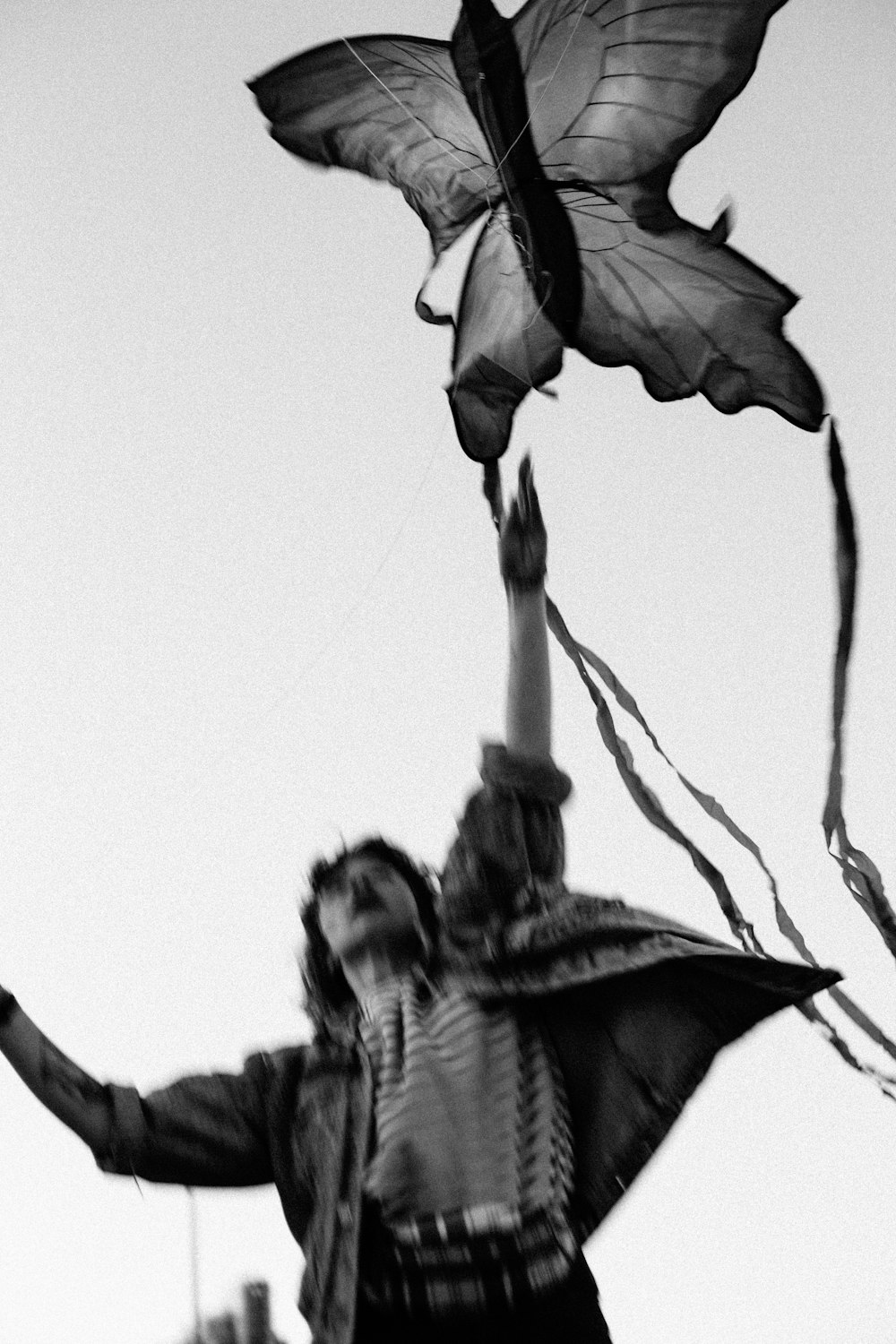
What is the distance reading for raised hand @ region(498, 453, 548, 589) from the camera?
2121mm

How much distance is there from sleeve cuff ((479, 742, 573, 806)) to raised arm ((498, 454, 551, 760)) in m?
0.01

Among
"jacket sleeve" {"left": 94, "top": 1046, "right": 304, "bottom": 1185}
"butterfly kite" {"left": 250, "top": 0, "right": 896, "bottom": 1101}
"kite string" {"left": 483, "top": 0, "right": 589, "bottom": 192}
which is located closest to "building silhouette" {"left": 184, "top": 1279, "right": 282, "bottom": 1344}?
"jacket sleeve" {"left": 94, "top": 1046, "right": 304, "bottom": 1185}

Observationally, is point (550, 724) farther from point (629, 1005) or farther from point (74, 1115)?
point (74, 1115)

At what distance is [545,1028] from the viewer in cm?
194

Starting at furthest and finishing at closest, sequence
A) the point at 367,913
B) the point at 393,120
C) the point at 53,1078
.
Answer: the point at 393,120, the point at 367,913, the point at 53,1078

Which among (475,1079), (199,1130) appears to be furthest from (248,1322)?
(475,1079)

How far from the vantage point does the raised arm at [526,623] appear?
204 cm

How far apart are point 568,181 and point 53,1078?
1.50 meters

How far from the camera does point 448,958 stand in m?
2.04

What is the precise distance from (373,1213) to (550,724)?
628 mm

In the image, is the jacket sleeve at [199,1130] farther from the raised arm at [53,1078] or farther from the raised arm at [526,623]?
the raised arm at [526,623]

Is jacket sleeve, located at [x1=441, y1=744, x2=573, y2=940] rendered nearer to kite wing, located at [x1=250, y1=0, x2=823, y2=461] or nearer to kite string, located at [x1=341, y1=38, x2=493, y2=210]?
kite wing, located at [x1=250, y1=0, x2=823, y2=461]

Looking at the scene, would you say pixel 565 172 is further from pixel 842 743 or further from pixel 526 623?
pixel 842 743

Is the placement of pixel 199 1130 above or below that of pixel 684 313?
below
